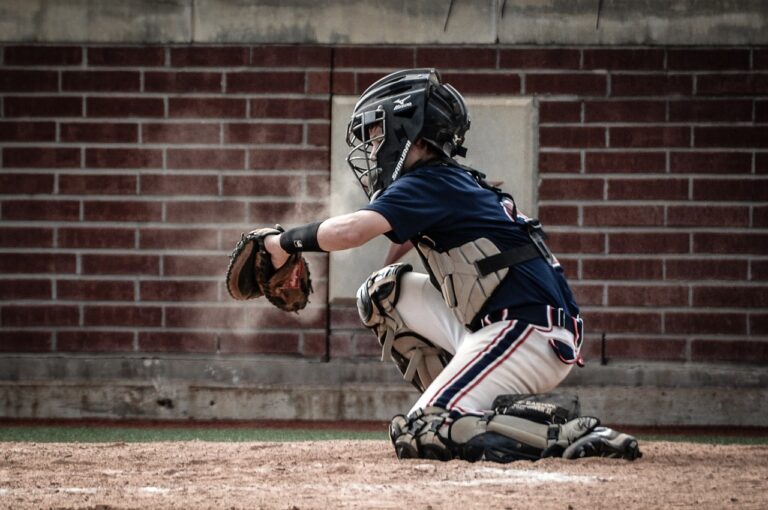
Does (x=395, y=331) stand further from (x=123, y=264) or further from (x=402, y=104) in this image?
(x=123, y=264)

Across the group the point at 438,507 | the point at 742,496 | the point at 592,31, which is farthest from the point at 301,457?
the point at 592,31

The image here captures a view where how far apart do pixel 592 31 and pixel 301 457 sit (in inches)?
190

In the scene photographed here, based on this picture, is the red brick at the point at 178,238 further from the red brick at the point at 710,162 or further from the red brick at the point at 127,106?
the red brick at the point at 710,162

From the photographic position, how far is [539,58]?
9336 mm

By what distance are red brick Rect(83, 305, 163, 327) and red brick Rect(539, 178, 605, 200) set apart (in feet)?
9.39

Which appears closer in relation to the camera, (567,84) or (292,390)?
(292,390)

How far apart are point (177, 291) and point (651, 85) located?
3650 mm

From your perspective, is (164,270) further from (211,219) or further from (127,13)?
(127,13)

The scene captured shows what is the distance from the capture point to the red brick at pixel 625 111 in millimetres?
9312

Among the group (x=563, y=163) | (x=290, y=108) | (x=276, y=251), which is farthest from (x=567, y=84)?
(x=276, y=251)

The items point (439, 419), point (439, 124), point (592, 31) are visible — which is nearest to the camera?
point (439, 419)

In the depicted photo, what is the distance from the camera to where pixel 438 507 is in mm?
4113

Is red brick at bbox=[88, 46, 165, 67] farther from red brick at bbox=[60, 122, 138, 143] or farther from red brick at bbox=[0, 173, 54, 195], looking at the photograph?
red brick at bbox=[0, 173, 54, 195]

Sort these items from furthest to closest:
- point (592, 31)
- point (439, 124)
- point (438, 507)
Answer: point (592, 31) < point (439, 124) < point (438, 507)
